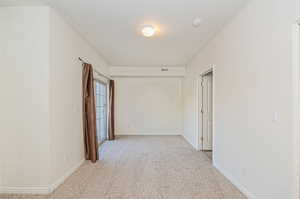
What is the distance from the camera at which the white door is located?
17.9 ft

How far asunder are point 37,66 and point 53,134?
0.95m

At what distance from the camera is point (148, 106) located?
8.07 metres

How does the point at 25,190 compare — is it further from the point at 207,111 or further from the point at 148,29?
the point at 207,111

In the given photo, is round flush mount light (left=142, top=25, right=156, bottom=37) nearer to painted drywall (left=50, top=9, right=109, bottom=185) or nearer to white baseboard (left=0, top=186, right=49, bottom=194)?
painted drywall (left=50, top=9, right=109, bottom=185)

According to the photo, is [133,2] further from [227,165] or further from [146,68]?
[146,68]

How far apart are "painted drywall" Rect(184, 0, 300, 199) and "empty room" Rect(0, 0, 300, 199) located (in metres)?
0.01

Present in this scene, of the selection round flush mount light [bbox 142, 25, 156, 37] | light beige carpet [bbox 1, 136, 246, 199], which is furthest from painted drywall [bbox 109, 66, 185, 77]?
round flush mount light [bbox 142, 25, 156, 37]

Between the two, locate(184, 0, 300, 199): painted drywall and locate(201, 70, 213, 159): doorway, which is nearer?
locate(184, 0, 300, 199): painted drywall

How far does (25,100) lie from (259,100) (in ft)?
9.71

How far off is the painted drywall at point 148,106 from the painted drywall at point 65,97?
3.86 m

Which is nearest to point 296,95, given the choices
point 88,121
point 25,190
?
point 25,190

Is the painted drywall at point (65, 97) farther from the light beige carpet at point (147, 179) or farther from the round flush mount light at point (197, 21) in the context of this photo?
the round flush mount light at point (197, 21)

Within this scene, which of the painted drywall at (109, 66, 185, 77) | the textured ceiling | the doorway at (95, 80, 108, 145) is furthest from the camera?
the painted drywall at (109, 66, 185, 77)

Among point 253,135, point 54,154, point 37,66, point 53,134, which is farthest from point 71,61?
point 253,135
